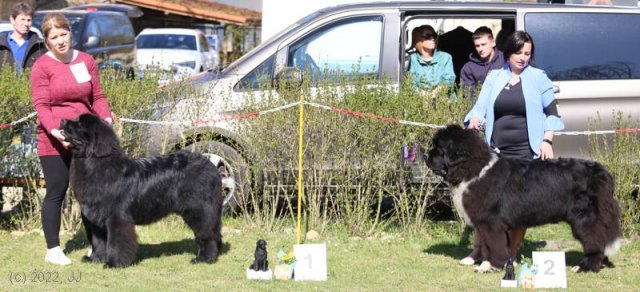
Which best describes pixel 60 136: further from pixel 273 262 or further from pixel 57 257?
pixel 273 262

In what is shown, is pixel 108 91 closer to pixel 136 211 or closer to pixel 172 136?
pixel 172 136

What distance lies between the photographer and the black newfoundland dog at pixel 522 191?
21.5 ft

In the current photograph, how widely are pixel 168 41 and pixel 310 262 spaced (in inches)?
808

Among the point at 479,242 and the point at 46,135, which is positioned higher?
the point at 46,135

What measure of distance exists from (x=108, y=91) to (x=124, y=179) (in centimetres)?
161

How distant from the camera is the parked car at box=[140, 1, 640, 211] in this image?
8.55 m

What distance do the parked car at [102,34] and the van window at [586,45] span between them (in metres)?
8.00

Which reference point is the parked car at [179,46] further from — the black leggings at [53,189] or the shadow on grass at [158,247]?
the black leggings at [53,189]

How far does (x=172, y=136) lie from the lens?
833 centimetres

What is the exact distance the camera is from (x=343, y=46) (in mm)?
8844

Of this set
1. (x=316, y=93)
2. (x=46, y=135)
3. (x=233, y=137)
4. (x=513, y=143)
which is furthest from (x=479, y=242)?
(x=46, y=135)

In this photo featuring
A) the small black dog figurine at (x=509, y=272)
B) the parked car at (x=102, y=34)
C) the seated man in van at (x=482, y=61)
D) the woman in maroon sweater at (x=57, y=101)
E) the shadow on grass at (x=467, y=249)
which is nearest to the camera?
the small black dog figurine at (x=509, y=272)

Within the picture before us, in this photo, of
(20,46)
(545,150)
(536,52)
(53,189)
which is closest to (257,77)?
(53,189)

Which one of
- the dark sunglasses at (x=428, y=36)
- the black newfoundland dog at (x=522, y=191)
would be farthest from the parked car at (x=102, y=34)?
the black newfoundland dog at (x=522, y=191)
